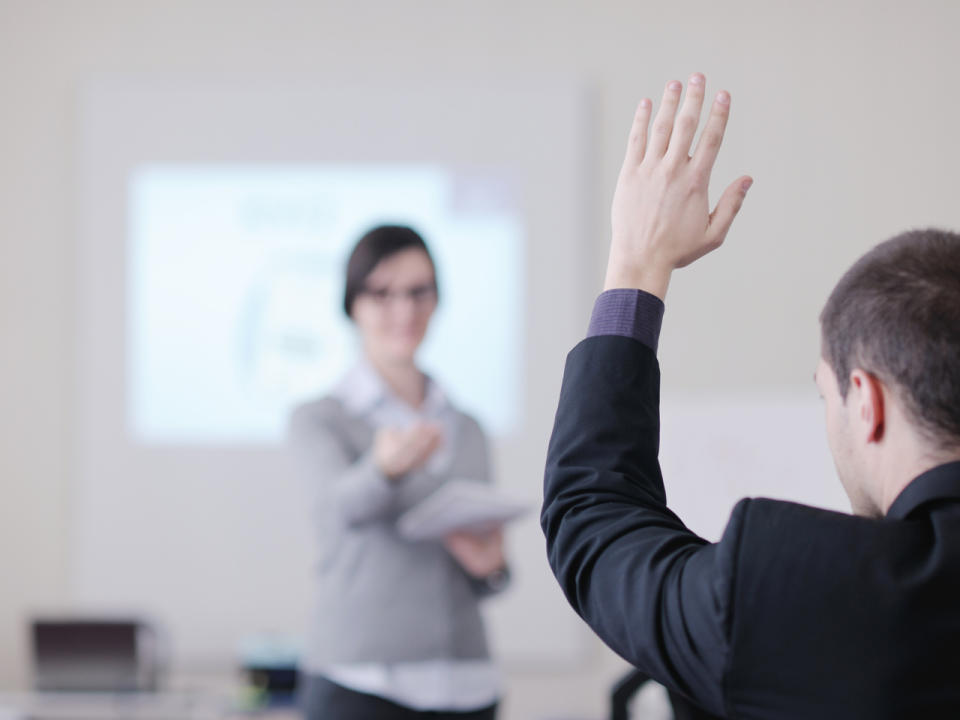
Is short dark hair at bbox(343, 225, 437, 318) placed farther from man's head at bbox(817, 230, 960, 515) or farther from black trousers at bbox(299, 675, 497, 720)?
man's head at bbox(817, 230, 960, 515)

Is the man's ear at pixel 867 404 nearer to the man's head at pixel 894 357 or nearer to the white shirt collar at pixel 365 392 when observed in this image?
the man's head at pixel 894 357

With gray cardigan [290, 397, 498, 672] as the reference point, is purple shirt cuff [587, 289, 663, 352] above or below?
above

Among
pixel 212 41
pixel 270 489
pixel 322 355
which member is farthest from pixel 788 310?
pixel 212 41

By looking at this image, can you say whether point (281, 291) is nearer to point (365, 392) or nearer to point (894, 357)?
point (365, 392)

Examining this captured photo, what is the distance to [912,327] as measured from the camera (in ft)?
2.46

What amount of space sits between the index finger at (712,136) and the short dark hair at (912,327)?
0.14 metres

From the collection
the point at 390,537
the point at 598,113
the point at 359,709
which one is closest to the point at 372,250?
the point at 390,537

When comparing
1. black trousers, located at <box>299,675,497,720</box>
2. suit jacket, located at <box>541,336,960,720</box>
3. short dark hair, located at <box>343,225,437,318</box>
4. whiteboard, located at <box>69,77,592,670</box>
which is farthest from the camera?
whiteboard, located at <box>69,77,592,670</box>

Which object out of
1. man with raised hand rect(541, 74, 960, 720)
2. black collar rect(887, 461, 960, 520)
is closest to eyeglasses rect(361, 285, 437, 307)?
man with raised hand rect(541, 74, 960, 720)

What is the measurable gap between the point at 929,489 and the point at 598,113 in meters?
3.03

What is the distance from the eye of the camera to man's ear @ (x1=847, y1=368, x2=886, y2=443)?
765 mm

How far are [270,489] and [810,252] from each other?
202 cm

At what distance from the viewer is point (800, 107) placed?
361cm

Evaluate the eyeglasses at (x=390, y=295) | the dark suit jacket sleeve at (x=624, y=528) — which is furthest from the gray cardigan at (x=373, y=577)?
the dark suit jacket sleeve at (x=624, y=528)
